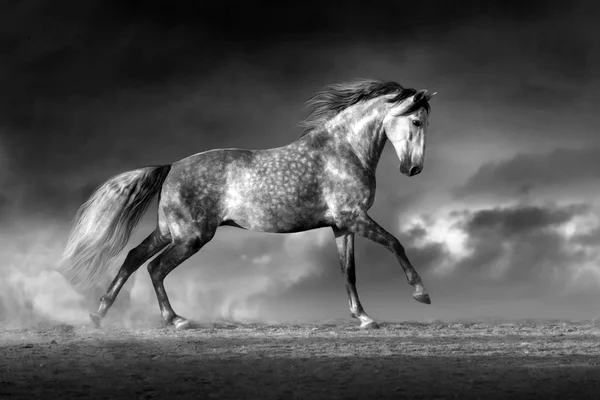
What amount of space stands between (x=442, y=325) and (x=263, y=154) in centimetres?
336

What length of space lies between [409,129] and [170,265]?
11.3 ft

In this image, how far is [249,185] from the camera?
9.98 metres

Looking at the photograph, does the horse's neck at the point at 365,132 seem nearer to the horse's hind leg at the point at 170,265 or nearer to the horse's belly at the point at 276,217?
the horse's belly at the point at 276,217

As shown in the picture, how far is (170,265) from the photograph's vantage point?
10.0 m

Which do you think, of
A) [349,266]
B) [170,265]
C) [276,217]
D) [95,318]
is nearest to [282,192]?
[276,217]

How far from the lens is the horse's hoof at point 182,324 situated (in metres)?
9.97

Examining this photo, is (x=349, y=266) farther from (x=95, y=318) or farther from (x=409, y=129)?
(x=95, y=318)

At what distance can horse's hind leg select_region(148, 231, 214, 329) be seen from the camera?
32.7 ft

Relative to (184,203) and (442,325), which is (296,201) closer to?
(184,203)

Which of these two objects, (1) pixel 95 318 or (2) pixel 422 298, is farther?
(1) pixel 95 318

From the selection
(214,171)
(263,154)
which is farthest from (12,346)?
(263,154)

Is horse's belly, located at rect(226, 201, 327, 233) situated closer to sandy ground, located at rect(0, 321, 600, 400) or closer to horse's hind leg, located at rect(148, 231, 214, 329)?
horse's hind leg, located at rect(148, 231, 214, 329)

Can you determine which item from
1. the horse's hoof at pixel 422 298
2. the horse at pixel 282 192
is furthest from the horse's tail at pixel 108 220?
the horse's hoof at pixel 422 298

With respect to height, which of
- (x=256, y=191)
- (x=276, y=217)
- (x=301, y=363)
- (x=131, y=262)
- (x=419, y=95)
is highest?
(x=419, y=95)
